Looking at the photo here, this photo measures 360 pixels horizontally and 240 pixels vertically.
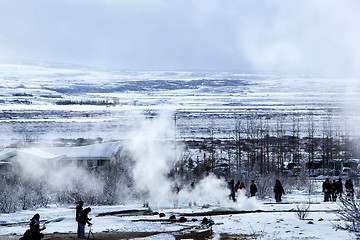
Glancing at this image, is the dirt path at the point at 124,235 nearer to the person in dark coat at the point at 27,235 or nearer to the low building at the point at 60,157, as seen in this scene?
the person in dark coat at the point at 27,235

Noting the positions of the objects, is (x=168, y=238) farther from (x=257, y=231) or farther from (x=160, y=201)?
(x=160, y=201)

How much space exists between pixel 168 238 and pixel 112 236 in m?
2.30

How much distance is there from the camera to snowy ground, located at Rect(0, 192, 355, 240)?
18453 mm

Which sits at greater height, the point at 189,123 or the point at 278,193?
the point at 189,123

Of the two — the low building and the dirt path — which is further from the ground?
the low building

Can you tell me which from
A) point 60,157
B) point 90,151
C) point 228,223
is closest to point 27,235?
point 228,223

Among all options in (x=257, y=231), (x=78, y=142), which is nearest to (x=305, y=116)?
(x=78, y=142)

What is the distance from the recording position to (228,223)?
2069 cm

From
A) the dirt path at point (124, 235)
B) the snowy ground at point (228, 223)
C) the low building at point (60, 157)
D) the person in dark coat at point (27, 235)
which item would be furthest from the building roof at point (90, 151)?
the person in dark coat at point (27, 235)

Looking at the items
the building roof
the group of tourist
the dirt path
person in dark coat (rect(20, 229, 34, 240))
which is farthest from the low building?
person in dark coat (rect(20, 229, 34, 240))

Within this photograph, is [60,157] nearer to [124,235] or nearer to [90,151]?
[90,151]

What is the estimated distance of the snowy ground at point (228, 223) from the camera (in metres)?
18.5

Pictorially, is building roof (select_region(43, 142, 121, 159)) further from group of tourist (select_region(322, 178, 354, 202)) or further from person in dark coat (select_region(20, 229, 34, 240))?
person in dark coat (select_region(20, 229, 34, 240))

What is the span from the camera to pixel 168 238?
18016 mm
